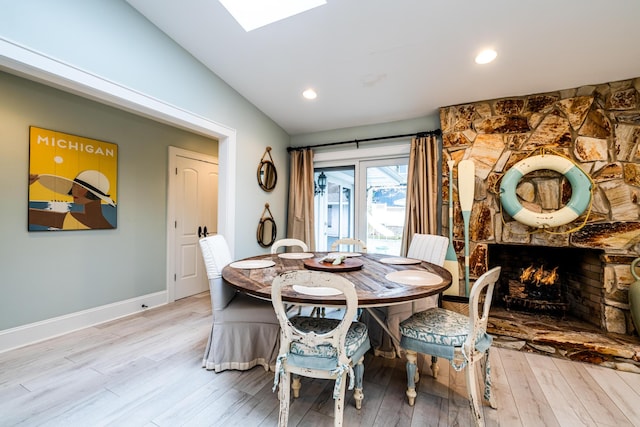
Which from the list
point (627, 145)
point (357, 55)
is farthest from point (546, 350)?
point (357, 55)

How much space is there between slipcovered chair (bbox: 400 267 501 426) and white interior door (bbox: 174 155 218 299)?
3.22 m

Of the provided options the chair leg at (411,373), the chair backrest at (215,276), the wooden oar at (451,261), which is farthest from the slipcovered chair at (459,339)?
the chair backrest at (215,276)

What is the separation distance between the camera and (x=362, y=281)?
5.29ft

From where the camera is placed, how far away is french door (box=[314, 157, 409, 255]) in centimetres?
355

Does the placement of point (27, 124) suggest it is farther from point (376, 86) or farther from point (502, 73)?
point (502, 73)

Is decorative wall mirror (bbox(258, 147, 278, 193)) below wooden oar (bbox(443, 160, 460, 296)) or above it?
above

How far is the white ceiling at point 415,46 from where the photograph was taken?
6.15 ft

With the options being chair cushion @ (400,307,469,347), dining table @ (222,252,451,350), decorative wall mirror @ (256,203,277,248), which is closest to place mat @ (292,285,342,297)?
dining table @ (222,252,451,350)

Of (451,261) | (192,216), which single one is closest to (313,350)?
(451,261)

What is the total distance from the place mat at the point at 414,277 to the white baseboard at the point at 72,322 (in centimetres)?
308

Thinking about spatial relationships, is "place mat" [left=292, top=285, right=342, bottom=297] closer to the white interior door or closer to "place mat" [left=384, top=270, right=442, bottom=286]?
"place mat" [left=384, top=270, right=442, bottom=286]

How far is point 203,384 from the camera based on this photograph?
5.96ft

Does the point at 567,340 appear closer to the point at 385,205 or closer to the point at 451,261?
the point at 451,261

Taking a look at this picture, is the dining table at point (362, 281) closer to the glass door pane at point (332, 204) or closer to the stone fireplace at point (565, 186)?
the stone fireplace at point (565, 186)
